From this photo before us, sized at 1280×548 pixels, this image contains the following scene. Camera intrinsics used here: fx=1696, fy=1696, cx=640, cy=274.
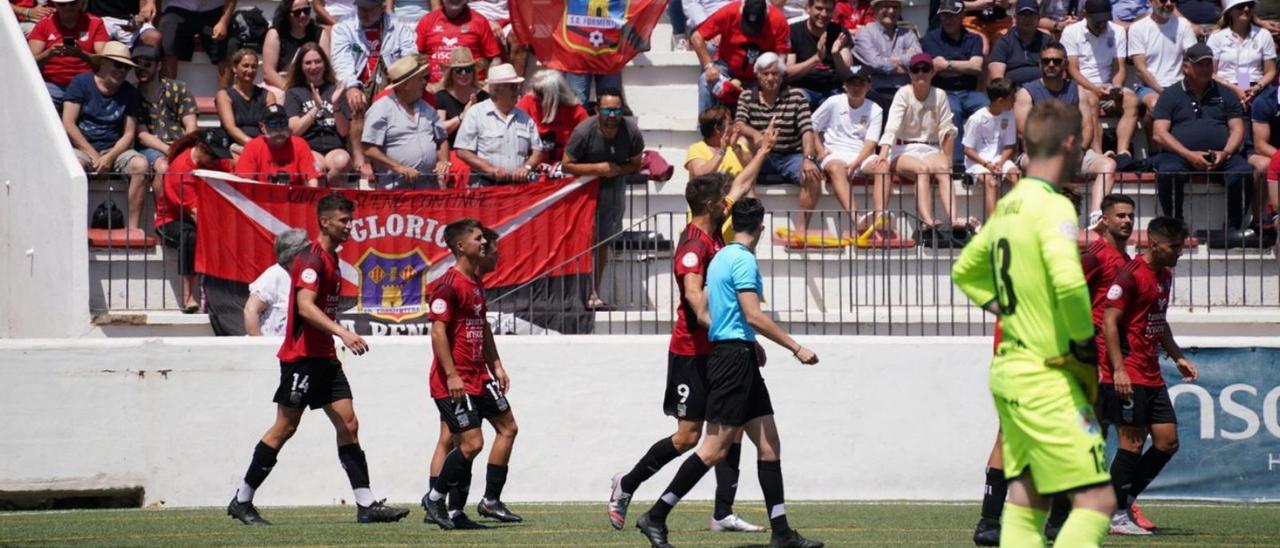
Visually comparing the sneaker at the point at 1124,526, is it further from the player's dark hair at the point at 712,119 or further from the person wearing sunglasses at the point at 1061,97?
the player's dark hair at the point at 712,119

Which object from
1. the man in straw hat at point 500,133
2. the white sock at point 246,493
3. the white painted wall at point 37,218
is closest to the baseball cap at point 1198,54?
the man in straw hat at point 500,133

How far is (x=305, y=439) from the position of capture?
12.8 meters

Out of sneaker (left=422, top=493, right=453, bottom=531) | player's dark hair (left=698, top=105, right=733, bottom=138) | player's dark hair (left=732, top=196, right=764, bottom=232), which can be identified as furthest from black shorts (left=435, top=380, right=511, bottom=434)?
player's dark hair (left=698, top=105, right=733, bottom=138)

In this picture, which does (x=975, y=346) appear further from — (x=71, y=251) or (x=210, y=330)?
(x=71, y=251)

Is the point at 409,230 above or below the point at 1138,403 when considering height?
above

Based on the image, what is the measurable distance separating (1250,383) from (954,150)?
14.6 feet

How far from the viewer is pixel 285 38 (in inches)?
663

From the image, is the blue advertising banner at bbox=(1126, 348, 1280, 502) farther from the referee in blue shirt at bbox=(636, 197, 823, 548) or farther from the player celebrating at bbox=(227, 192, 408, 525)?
the player celebrating at bbox=(227, 192, 408, 525)

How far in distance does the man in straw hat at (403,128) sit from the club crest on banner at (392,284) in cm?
124

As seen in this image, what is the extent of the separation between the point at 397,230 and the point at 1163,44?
814 centimetres

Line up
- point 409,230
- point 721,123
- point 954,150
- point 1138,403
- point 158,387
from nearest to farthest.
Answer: point 1138,403 → point 158,387 → point 409,230 → point 721,123 → point 954,150

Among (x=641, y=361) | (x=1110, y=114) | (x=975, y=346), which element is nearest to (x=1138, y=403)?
(x=975, y=346)

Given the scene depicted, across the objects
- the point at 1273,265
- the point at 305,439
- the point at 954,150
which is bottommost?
the point at 305,439

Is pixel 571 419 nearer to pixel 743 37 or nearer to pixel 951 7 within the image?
pixel 743 37
